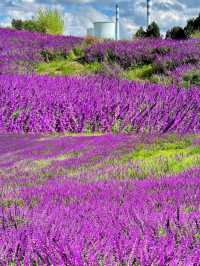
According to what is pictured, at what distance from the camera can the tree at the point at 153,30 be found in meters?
30.7

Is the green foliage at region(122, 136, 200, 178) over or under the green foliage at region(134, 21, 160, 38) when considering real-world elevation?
under

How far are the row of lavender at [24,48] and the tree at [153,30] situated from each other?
27.9 feet

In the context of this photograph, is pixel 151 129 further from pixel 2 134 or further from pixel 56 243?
pixel 56 243

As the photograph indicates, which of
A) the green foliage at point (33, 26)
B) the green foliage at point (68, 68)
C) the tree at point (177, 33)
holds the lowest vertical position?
the green foliage at point (68, 68)

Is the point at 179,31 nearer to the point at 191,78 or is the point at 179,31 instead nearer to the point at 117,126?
the point at 191,78

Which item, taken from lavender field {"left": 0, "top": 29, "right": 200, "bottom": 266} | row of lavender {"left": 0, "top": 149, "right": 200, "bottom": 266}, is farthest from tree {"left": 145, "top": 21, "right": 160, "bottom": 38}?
row of lavender {"left": 0, "top": 149, "right": 200, "bottom": 266}

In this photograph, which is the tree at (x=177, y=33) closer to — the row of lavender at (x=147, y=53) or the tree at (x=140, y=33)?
the tree at (x=140, y=33)

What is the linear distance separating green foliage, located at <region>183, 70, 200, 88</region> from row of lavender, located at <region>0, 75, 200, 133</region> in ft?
8.77

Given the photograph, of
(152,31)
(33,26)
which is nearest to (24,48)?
(152,31)

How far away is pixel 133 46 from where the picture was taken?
18344 mm

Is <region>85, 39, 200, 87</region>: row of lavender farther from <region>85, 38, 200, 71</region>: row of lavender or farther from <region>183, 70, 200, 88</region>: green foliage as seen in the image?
<region>183, 70, 200, 88</region>: green foliage

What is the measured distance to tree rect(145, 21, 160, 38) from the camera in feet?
101

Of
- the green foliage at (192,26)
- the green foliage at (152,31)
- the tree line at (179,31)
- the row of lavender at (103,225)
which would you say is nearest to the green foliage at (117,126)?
the row of lavender at (103,225)

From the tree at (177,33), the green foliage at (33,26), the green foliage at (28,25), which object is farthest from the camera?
the green foliage at (28,25)
